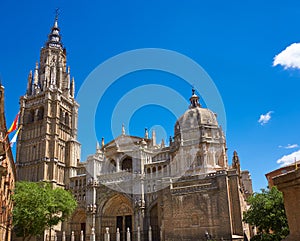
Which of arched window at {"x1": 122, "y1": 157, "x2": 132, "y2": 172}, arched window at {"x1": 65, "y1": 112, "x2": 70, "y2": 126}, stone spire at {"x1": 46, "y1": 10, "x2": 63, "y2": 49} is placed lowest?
arched window at {"x1": 122, "y1": 157, "x2": 132, "y2": 172}

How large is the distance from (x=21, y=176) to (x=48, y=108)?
11.2 metres

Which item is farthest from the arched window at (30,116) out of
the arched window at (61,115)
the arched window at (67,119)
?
the arched window at (67,119)

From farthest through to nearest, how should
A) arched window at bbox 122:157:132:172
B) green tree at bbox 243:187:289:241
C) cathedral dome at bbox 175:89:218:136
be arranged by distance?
arched window at bbox 122:157:132:172 < cathedral dome at bbox 175:89:218:136 < green tree at bbox 243:187:289:241

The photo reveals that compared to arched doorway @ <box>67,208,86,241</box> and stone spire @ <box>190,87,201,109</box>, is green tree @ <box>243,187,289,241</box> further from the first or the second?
arched doorway @ <box>67,208,86,241</box>

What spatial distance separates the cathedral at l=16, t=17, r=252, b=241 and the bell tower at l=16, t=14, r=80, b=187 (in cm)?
16

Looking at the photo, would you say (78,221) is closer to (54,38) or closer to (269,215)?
(269,215)

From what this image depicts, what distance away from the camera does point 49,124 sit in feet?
162

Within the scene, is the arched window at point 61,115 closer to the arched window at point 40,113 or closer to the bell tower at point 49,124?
the bell tower at point 49,124

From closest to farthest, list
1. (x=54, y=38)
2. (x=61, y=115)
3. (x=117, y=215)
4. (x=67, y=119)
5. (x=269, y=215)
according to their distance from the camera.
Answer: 1. (x=269, y=215)
2. (x=117, y=215)
3. (x=61, y=115)
4. (x=67, y=119)
5. (x=54, y=38)

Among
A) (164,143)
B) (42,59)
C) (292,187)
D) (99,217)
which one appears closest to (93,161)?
(99,217)

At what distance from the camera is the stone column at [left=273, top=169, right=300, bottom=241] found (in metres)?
6.85

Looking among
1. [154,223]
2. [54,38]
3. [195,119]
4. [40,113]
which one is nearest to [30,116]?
[40,113]

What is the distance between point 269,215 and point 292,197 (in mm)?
20962

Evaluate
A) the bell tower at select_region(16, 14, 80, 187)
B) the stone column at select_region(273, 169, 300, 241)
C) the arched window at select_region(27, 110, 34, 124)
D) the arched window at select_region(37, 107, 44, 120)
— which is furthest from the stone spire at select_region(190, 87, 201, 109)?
the stone column at select_region(273, 169, 300, 241)
